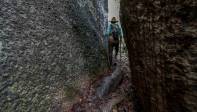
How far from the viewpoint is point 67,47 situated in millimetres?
9289

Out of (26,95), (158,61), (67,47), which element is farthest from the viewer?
(67,47)

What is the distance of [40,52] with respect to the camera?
25.2ft

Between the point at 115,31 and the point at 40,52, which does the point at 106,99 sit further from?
the point at 115,31

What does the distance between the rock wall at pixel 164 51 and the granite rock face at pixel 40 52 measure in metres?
2.87

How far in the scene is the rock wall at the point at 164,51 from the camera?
3.63 m

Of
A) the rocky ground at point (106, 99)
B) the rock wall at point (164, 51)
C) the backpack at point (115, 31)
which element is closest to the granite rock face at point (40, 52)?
the rocky ground at point (106, 99)

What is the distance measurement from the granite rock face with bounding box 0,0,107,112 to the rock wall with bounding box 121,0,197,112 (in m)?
2.87

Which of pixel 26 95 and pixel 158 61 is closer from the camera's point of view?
pixel 158 61

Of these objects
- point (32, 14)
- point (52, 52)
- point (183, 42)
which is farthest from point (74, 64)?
point (183, 42)

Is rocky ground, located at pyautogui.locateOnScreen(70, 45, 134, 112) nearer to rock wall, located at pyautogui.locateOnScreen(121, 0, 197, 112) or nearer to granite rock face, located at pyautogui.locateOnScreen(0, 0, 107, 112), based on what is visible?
granite rock face, located at pyautogui.locateOnScreen(0, 0, 107, 112)

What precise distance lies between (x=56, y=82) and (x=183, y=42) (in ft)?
16.8

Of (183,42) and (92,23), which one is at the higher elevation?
(92,23)

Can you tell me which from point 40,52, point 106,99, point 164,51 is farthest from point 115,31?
point 164,51

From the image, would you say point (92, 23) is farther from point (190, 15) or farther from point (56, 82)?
point (190, 15)
